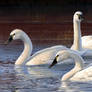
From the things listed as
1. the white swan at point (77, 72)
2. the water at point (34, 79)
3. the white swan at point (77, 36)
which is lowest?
the water at point (34, 79)

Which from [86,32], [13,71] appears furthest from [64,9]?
[13,71]

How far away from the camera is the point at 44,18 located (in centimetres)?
2741

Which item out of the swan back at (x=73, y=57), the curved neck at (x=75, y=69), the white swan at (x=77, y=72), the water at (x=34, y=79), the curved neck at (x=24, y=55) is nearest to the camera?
the water at (x=34, y=79)

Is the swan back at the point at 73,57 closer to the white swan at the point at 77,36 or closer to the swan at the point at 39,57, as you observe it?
the swan at the point at 39,57

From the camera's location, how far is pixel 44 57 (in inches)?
612

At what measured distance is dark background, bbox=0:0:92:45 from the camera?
2203 cm

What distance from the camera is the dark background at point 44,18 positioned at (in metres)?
22.0

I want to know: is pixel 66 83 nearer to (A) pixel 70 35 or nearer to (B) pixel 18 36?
(B) pixel 18 36

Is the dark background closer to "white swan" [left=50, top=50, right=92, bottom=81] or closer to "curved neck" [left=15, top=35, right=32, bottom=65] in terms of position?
"curved neck" [left=15, top=35, right=32, bottom=65]

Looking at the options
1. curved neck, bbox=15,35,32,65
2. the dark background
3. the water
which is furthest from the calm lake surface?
the dark background

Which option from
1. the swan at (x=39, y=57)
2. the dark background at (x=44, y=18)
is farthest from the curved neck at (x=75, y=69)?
the dark background at (x=44, y=18)

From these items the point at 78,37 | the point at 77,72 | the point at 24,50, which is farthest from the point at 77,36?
the point at 77,72

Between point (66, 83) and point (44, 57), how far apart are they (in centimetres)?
288

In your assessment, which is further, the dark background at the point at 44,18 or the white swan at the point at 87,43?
the dark background at the point at 44,18
